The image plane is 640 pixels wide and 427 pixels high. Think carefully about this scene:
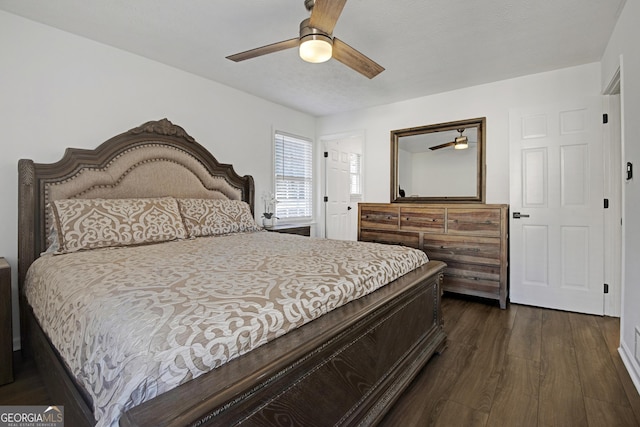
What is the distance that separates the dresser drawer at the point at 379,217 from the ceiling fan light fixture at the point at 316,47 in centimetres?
230

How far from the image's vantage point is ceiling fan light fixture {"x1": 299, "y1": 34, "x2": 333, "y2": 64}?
1932 mm

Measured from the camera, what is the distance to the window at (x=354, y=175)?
17.8 feet

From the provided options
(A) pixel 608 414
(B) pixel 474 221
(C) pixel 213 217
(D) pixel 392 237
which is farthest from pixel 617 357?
(C) pixel 213 217

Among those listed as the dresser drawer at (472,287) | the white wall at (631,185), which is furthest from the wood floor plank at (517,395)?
the dresser drawer at (472,287)

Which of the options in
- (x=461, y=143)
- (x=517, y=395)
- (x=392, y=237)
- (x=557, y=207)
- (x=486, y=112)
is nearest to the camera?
(x=517, y=395)

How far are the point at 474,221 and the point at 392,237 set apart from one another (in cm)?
97

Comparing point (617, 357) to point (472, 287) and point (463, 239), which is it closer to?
point (472, 287)

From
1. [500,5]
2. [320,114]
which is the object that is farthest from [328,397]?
[320,114]

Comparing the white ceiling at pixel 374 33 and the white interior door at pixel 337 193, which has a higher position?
the white ceiling at pixel 374 33

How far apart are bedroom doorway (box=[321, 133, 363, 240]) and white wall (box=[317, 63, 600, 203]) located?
57cm

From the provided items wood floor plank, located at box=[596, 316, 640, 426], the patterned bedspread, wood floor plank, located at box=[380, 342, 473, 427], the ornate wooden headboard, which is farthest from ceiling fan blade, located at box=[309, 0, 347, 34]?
wood floor plank, located at box=[596, 316, 640, 426]

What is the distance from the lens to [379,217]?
4051 mm

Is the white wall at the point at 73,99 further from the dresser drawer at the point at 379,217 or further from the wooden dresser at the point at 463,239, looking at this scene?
the wooden dresser at the point at 463,239

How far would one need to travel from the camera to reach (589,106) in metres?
2.96
